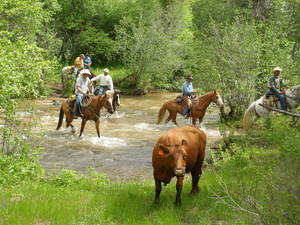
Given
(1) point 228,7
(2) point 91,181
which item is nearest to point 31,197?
(2) point 91,181

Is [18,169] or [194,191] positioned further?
[18,169]

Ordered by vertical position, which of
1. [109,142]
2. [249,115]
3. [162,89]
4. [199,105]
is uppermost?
[199,105]

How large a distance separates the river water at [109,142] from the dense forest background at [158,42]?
192 centimetres

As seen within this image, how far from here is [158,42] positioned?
29641 millimetres

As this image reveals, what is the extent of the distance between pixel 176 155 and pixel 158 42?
78.5 ft

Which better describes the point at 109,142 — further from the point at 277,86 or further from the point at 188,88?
the point at 277,86

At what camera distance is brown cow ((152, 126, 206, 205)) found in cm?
656

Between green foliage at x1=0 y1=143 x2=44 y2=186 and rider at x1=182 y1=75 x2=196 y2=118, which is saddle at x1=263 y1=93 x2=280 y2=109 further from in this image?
green foliage at x1=0 y1=143 x2=44 y2=186

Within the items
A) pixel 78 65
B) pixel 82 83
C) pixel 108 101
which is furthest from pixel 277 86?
pixel 78 65

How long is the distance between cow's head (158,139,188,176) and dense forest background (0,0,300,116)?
385 cm

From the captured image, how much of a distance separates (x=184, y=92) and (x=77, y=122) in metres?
6.03

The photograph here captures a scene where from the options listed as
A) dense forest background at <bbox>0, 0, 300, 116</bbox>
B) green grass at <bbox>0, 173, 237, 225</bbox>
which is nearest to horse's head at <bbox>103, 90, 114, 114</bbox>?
dense forest background at <bbox>0, 0, 300, 116</bbox>

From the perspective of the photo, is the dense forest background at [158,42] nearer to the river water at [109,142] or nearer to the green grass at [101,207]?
the river water at [109,142]

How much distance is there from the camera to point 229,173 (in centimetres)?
921
